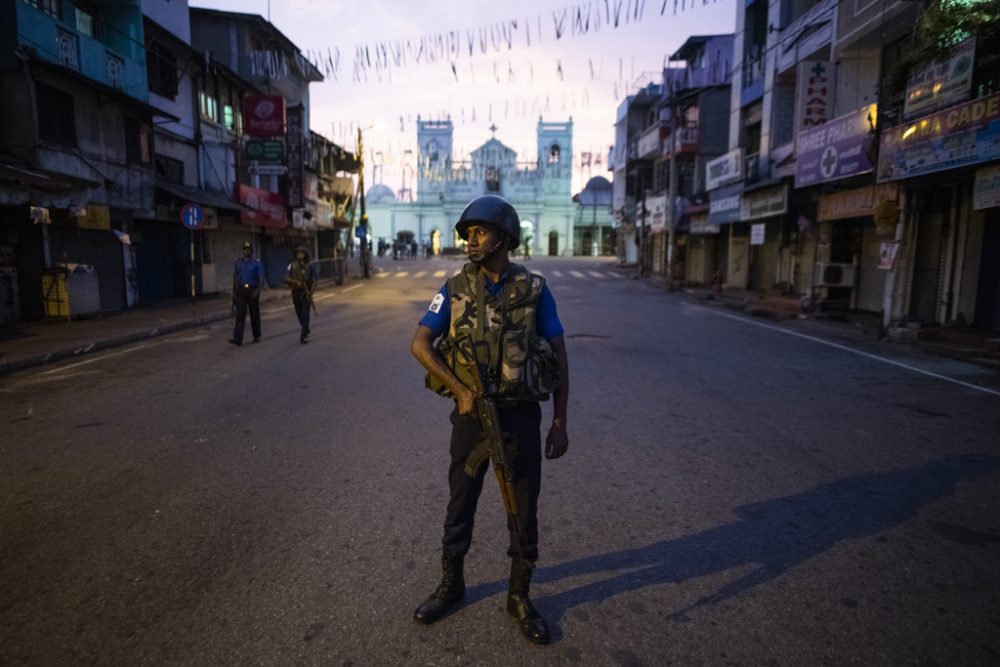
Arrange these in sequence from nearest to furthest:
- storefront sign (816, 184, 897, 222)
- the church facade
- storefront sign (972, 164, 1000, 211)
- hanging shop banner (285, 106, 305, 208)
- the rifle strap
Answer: the rifle strap, storefront sign (972, 164, 1000, 211), storefront sign (816, 184, 897, 222), hanging shop banner (285, 106, 305, 208), the church facade

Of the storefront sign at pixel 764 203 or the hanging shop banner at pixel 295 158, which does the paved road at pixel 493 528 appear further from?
the hanging shop banner at pixel 295 158

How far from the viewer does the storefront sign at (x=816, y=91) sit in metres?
16.0

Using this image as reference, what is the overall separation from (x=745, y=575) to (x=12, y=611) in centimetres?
337

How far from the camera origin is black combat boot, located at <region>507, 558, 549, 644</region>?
2516 millimetres

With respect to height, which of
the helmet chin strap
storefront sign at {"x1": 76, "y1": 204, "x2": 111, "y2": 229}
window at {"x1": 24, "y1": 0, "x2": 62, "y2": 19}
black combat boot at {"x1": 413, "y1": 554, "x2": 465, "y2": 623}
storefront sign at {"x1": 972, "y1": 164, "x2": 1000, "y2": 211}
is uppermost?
window at {"x1": 24, "y1": 0, "x2": 62, "y2": 19}

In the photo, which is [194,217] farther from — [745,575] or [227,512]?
[745,575]

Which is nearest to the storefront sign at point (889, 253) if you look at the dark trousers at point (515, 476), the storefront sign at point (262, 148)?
the dark trousers at point (515, 476)

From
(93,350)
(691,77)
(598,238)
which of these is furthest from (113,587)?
(598,238)

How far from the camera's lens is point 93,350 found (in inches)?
392

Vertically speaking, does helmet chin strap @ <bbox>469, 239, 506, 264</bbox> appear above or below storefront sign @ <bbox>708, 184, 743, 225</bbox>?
below

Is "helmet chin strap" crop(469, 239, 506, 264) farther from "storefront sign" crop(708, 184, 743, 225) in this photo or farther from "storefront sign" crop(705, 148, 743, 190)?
"storefront sign" crop(705, 148, 743, 190)

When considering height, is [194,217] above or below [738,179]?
below

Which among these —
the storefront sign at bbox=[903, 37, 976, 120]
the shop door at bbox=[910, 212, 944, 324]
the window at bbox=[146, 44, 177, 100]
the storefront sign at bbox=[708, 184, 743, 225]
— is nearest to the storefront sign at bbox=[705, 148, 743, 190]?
the storefront sign at bbox=[708, 184, 743, 225]

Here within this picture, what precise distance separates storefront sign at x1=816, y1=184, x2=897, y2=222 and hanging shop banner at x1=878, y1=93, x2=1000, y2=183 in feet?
1.97
